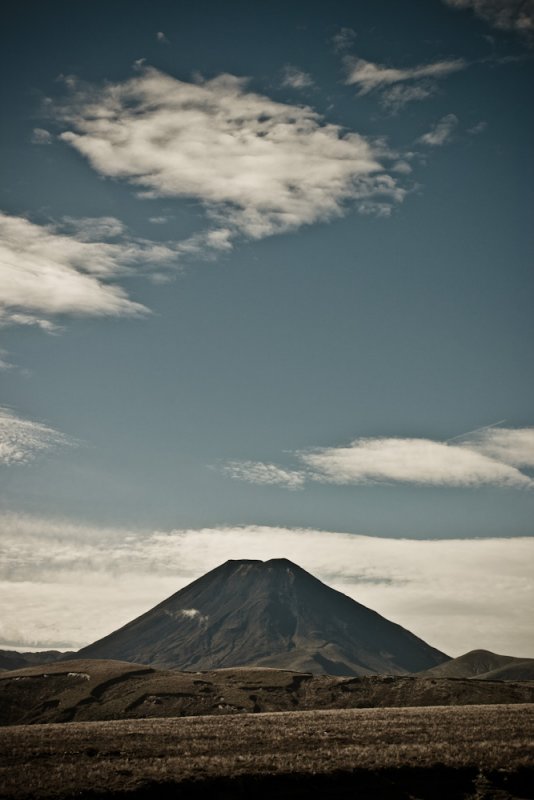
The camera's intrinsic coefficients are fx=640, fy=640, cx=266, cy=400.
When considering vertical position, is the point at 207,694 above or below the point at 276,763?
below

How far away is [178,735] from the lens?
148 feet

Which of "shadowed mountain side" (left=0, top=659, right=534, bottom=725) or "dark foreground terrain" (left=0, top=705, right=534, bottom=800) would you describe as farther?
Answer: "shadowed mountain side" (left=0, top=659, right=534, bottom=725)

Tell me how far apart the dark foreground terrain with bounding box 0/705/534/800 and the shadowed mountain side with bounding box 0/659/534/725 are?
4285 cm

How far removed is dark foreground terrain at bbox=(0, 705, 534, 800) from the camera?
30797 mm

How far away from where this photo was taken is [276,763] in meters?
34.2

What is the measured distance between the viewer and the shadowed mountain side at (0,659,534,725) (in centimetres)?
8719

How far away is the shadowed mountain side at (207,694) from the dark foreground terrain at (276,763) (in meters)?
42.9

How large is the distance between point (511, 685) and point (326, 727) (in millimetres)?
61539

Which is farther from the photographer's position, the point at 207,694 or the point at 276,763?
the point at 207,694

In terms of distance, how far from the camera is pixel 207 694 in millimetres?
93062

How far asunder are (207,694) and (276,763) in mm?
64017

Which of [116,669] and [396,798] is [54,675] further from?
[396,798]

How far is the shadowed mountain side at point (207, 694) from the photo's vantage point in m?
87.2

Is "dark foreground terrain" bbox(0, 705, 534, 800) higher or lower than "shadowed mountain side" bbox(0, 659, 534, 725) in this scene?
higher
